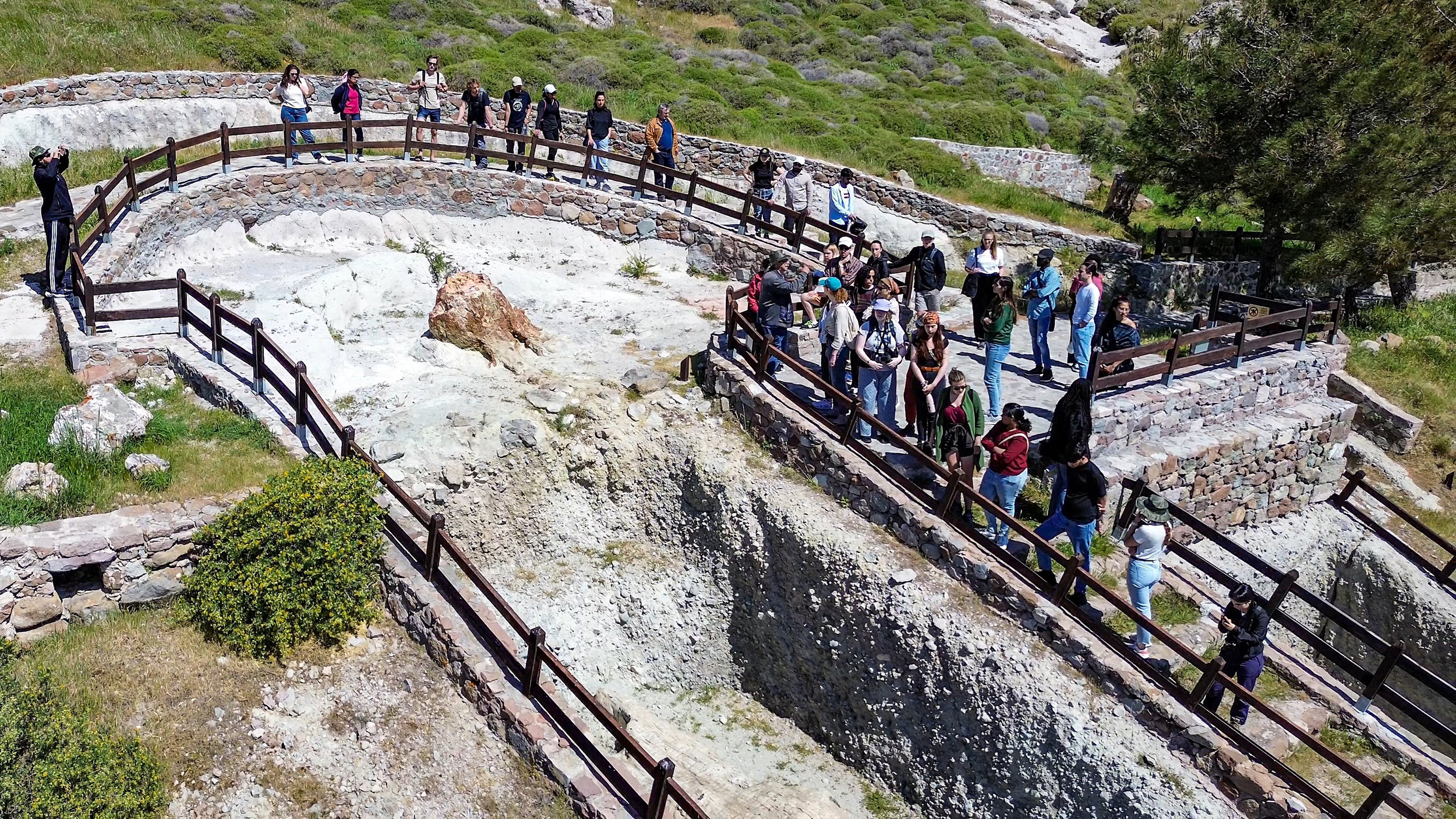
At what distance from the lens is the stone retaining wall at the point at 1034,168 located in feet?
102

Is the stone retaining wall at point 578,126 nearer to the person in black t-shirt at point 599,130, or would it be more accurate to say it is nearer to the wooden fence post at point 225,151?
the person in black t-shirt at point 599,130

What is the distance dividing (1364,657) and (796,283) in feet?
37.7

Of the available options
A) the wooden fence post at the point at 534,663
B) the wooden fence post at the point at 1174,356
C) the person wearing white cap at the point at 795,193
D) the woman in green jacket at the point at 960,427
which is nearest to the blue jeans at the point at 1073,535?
the woman in green jacket at the point at 960,427

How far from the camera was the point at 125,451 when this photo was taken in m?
11.4

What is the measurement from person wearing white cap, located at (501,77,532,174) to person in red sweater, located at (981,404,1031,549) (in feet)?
48.6

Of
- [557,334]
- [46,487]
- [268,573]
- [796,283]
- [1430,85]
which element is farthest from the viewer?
[796,283]

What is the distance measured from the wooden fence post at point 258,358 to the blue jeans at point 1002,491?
362 inches

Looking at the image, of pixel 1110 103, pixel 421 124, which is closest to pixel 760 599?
pixel 421 124

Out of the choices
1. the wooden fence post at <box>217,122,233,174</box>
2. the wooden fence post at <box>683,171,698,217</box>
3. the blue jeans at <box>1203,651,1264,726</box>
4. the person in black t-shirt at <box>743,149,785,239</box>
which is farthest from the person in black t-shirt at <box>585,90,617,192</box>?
the blue jeans at <box>1203,651,1264,726</box>

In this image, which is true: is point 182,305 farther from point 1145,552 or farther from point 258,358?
point 1145,552

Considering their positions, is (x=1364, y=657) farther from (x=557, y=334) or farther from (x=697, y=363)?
(x=557, y=334)

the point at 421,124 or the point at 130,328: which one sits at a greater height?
the point at 421,124

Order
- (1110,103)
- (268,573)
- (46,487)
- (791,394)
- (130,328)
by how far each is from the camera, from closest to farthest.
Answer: (268,573), (46,487), (791,394), (130,328), (1110,103)

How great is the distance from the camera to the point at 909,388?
1192cm
